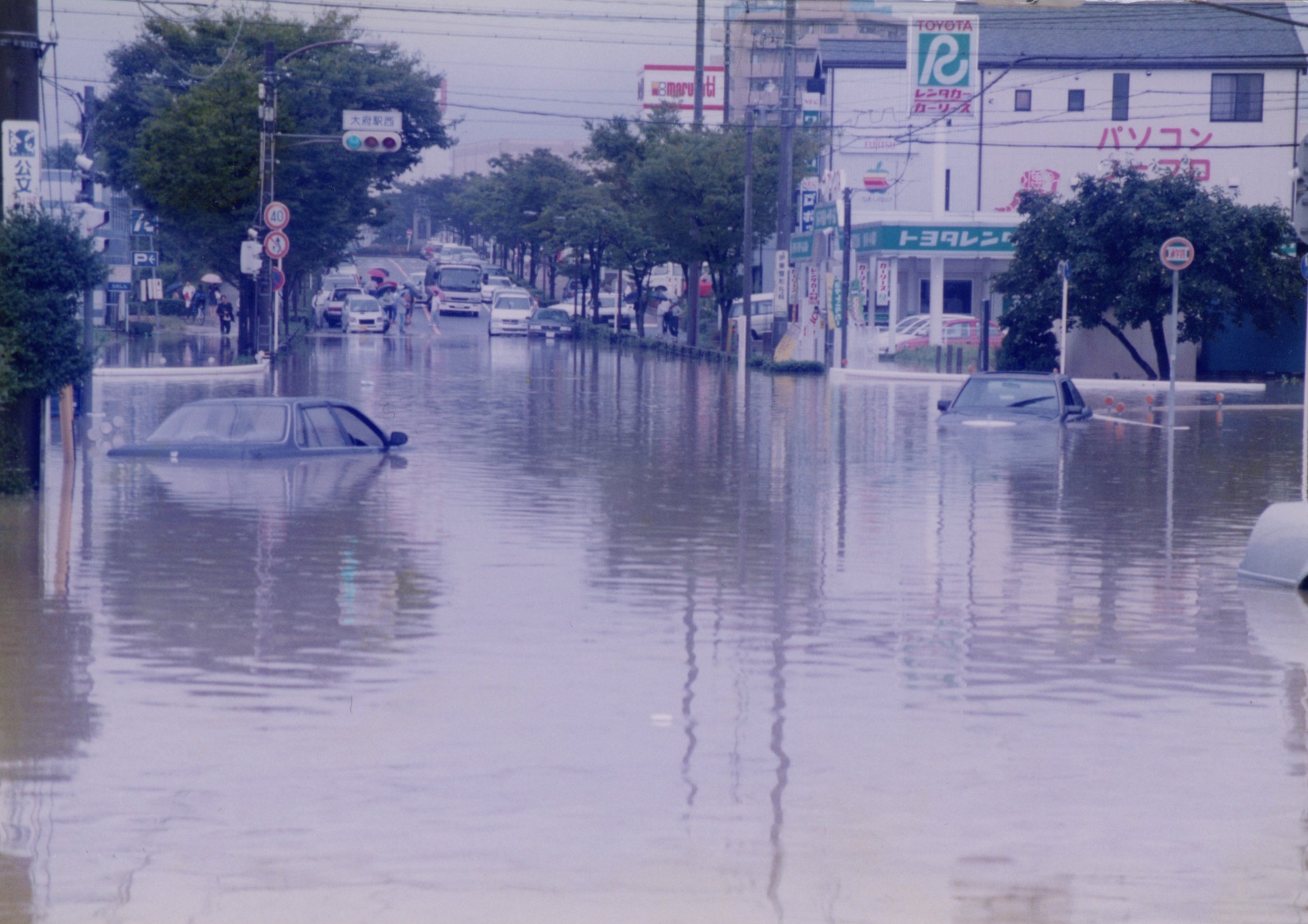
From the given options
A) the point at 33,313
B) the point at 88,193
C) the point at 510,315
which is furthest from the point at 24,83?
the point at 510,315

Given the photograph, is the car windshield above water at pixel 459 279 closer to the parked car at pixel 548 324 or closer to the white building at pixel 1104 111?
the parked car at pixel 548 324

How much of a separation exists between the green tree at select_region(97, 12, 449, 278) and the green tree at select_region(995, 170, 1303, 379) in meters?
18.9

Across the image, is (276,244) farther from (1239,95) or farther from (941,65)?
(1239,95)

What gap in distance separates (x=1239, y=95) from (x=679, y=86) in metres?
80.0

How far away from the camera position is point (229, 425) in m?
20.3

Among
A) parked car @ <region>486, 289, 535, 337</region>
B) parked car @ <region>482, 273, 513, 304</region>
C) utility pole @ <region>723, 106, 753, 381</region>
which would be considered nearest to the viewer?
utility pole @ <region>723, 106, 753, 381</region>

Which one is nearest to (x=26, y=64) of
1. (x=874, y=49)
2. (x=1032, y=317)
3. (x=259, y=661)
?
(x=259, y=661)

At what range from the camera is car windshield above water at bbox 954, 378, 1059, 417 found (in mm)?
27594

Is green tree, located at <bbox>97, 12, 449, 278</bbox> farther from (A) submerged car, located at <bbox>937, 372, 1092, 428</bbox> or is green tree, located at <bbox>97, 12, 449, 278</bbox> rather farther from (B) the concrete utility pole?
(B) the concrete utility pole

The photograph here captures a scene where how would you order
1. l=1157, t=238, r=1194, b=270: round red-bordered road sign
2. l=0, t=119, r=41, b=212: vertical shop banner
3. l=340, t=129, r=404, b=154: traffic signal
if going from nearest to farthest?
l=0, t=119, r=41, b=212: vertical shop banner < l=1157, t=238, r=1194, b=270: round red-bordered road sign < l=340, t=129, r=404, b=154: traffic signal

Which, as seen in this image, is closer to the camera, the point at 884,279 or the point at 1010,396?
the point at 1010,396

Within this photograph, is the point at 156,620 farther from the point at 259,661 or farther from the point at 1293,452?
the point at 1293,452

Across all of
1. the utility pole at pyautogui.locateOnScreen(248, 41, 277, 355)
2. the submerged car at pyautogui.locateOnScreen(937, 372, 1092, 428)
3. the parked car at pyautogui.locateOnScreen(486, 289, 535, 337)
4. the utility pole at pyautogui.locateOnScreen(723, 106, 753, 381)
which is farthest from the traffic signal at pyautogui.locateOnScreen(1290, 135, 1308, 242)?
the parked car at pyautogui.locateOnScreen(486, 289, 535, 337)

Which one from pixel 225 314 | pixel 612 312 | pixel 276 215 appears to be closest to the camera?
pixel 276 215
